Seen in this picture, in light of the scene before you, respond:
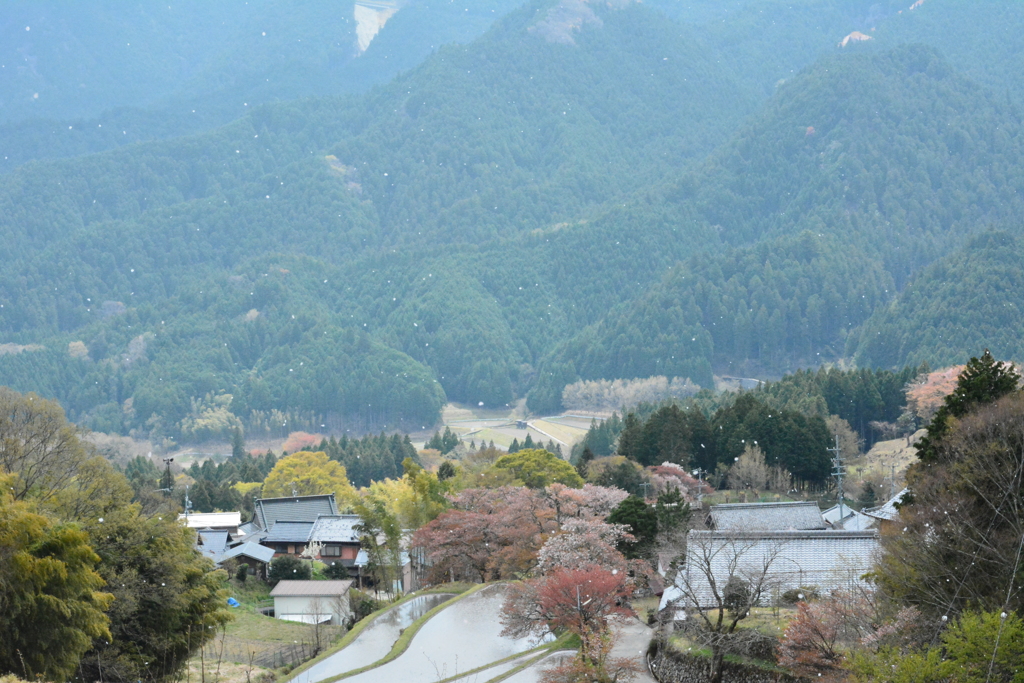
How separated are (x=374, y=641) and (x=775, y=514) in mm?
15549

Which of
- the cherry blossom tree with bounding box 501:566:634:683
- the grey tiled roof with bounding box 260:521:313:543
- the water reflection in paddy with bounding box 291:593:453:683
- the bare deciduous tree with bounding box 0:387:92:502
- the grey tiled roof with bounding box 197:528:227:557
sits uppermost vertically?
the bare deciduous tree with bounding box 0:387:92:502

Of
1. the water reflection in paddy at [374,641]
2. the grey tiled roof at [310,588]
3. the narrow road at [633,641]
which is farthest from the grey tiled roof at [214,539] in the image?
the narrow road at [633,641]

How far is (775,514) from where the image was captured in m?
39.0

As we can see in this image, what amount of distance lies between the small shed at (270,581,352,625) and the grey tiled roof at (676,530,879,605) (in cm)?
1813

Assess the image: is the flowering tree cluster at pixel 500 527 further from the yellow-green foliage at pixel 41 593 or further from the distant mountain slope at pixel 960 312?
the distant mountain slope at pixel 960 312

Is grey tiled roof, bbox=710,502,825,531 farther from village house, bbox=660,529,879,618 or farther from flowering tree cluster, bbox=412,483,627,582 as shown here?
village house, bbox=660,529,879,618

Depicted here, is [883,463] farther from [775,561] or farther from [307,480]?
[307,480]

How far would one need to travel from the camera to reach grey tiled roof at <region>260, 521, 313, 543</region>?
185 ft

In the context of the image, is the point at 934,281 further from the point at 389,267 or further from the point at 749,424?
the point at 389,267

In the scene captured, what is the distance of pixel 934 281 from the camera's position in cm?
11688

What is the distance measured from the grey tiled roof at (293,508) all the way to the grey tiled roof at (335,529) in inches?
215

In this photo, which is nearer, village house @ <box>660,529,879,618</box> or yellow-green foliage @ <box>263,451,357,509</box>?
village house @ <box>660,529,879,618</box>

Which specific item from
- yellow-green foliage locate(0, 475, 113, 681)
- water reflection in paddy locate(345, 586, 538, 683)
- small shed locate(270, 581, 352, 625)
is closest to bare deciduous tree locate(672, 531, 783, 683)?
water reflection in paddy locate(345, 586, 538, 683)

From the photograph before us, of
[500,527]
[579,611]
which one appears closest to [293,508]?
[500,527]
